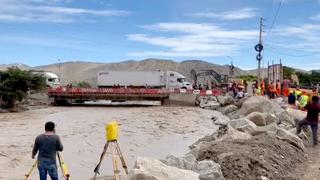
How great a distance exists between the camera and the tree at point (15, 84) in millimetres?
50250

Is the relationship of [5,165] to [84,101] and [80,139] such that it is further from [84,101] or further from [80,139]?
[84,101]

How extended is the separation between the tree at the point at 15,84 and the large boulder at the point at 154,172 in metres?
41.5

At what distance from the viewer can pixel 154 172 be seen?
402 inches

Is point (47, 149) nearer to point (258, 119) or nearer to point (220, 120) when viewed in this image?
point (258, 119)

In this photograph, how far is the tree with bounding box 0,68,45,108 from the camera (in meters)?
50.2

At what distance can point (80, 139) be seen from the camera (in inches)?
1064

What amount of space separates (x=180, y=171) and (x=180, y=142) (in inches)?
604

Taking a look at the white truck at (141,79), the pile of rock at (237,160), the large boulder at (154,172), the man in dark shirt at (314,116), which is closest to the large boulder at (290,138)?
the pile of rock at (237,160)

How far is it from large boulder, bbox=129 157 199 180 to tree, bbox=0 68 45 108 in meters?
41.5

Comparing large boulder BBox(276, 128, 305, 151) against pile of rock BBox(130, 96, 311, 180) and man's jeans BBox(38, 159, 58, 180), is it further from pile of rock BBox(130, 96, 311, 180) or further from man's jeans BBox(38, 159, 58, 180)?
man's jeans BBox(38, 159, 58, 180)

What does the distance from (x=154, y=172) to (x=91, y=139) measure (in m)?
17.2

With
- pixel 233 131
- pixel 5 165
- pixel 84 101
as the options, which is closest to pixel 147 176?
pixel 5 165

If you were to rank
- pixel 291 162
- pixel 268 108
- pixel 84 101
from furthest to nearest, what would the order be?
pixel 84 101
pixel 268 108
pixel 291 162

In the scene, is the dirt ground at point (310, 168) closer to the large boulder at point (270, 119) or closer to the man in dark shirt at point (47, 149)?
the man in dark shirt at point (47, 149)
